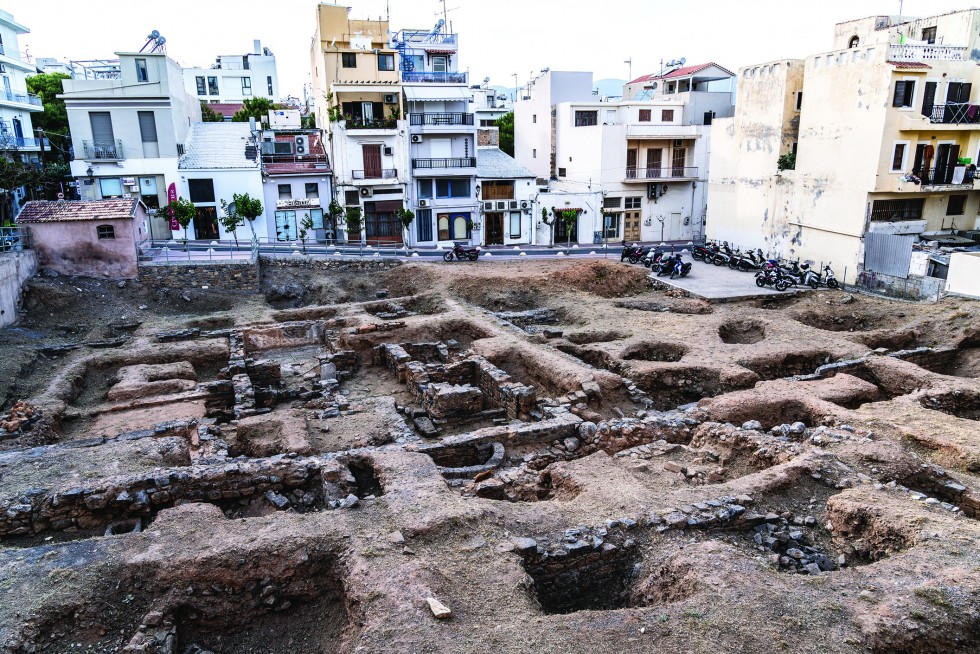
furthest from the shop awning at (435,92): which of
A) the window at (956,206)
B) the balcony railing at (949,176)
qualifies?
the window at (956,206)

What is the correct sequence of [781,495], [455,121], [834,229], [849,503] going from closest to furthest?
[849,503] → [781,495] → [834,229] → [455,121]

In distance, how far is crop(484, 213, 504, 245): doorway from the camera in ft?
142

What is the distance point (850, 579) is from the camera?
28.1 ft

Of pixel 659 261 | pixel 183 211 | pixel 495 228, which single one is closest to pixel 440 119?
pixel 495 228

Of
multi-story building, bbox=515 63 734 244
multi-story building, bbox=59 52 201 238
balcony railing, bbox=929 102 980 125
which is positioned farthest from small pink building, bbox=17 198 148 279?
balcony railing, bbox=929 102 980 125

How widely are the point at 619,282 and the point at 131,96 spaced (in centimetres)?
2929

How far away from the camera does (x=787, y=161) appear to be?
112 ft

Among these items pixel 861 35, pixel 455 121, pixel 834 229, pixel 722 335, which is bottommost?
pixel 722 335

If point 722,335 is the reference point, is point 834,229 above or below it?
above

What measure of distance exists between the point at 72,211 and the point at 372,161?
1762 centimetres

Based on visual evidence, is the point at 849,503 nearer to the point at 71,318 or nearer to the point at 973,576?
the point at 973,576

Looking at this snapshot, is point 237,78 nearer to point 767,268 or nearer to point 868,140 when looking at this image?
point 767,268

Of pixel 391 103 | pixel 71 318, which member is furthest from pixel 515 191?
pixel 71 318

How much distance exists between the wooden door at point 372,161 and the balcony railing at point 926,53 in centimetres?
2744
